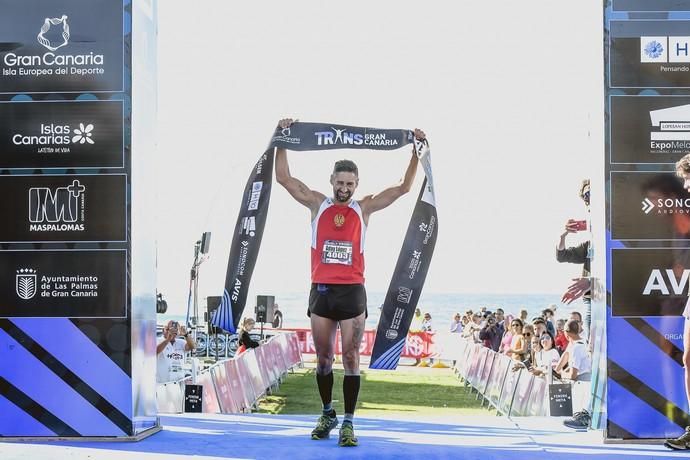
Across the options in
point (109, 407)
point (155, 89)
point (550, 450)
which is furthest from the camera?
point (155, 89)

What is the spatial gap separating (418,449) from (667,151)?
9.38ft

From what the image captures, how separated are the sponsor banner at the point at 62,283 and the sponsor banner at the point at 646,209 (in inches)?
145

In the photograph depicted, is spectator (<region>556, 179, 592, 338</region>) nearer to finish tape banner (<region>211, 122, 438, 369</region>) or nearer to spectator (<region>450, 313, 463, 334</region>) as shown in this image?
finish tape banner (<region>211, 122, 438, 369</region>)

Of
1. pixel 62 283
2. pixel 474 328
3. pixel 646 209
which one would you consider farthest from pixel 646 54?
pixel 474 328

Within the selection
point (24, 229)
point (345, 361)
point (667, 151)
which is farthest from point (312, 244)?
point (667, 151)

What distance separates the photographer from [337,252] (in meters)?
6.32

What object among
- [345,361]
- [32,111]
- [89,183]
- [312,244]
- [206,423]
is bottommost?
[206,423]

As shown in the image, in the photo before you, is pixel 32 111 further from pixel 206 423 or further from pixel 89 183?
pixel 206 423

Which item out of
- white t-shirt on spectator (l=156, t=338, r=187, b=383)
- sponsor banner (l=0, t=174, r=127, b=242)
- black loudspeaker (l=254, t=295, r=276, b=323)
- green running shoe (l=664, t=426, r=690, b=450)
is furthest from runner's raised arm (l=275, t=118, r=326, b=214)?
black loudspeaker (l=254, t=295, r=276, b=323)

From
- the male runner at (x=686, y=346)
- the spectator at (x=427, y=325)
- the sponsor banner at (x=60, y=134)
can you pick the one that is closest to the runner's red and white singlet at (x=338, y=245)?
the sponsor banner at (x=60, y=134)

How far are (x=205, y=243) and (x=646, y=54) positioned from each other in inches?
515

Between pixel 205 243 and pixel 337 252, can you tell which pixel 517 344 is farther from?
pixel 337 252

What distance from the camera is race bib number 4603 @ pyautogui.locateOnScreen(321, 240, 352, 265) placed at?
631 centimetres

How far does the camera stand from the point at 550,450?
19.3ft
